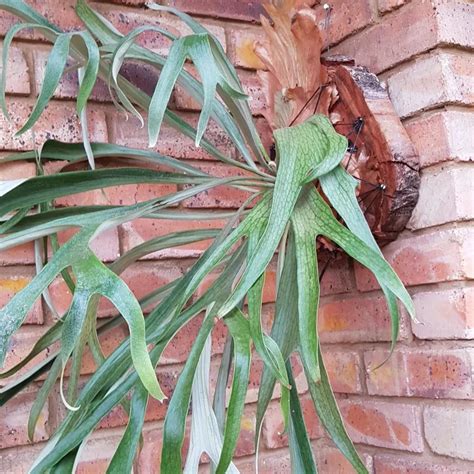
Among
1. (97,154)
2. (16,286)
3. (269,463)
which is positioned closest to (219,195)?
(97,154)

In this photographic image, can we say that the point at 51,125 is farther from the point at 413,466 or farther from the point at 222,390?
Answer: the point at 413,466

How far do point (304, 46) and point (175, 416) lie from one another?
693 mm

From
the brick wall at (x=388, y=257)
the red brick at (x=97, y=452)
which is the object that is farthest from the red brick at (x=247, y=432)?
the red brick at (x=97, y=452)

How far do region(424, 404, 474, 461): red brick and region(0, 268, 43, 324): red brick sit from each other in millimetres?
623

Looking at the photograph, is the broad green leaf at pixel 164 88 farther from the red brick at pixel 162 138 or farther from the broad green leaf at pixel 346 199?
the red brick at pixel 162 138

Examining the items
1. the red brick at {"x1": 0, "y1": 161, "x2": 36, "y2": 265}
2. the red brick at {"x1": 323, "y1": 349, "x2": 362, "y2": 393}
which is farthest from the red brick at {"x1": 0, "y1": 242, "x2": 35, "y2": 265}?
the red brick at {"x1": 323, "y1": 349, "x2": 362, "y2": 393}

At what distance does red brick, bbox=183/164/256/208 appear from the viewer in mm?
1220

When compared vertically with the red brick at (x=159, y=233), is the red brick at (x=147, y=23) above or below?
above

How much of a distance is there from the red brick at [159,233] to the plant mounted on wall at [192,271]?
0.12 meters

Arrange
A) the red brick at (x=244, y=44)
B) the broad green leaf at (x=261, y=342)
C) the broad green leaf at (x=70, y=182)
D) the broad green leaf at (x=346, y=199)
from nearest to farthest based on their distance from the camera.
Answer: the broad green leaf at (x=261, y=342) → the broad green leaf at (x=346, y=199) → the broad green leaf at (x=70, y=182) → the red brick at (x=244, y=44)

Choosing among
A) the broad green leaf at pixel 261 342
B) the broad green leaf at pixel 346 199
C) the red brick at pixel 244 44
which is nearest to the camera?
the broad green leaf at pixel 261 342

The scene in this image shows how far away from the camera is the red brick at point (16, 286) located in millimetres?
1079

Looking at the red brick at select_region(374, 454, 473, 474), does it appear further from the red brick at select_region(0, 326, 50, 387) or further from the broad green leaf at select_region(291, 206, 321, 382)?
the red brick at select_region(0, 326, 50, 387)

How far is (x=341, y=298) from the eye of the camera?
1.28 meters
